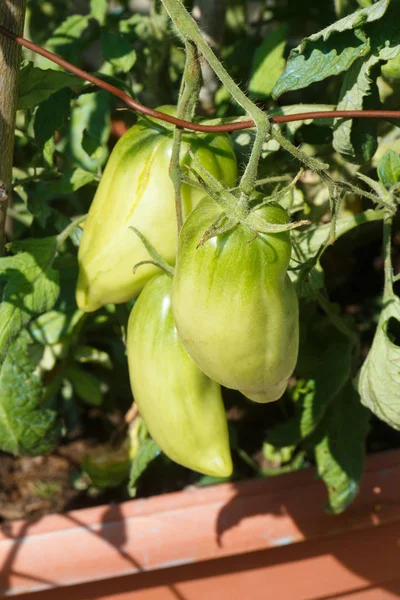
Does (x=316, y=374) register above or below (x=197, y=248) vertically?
below

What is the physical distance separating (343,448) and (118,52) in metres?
0.54

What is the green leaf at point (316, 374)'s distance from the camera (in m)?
0.82

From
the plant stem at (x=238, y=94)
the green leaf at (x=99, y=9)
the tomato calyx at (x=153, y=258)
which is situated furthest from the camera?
the green leaf at (x=99, y=9)

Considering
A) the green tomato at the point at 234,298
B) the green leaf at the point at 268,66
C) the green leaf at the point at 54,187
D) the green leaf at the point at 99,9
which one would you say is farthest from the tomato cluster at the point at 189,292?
the green leaf at the point at 99,9

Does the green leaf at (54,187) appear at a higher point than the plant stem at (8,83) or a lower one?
lower

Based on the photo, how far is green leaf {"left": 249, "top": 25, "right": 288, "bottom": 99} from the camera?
0.84 m

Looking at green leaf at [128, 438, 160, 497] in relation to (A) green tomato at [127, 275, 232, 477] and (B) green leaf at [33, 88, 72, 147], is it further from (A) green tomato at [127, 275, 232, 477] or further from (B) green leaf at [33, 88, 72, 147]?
(B) green leaf at [33, 88, 72, 147]

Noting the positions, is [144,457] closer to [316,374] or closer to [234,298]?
[316,374]

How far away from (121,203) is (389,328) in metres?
0.49

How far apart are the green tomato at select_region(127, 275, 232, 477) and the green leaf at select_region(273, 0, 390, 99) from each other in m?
0.21

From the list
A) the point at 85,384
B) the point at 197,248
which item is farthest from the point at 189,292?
the point at 85,384

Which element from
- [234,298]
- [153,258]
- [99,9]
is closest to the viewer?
[234,298]

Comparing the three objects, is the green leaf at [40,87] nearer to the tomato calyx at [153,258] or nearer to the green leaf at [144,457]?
the tomato calyx at [153,258]

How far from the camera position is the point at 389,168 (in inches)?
27.2
